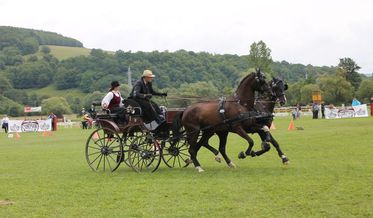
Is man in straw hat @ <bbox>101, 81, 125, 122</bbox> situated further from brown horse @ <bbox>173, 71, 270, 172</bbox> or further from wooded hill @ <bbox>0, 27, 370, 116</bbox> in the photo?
wooded hill @ <bbox>0, 27, 370, 116</bbox>

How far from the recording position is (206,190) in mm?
9984

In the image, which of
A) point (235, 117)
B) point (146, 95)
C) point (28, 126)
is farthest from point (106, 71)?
point (235, 117)

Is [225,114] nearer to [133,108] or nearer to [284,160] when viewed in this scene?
[284,160]

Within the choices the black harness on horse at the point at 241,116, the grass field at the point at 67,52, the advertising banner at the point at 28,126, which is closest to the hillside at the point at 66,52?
the grass field at the point at 67,52

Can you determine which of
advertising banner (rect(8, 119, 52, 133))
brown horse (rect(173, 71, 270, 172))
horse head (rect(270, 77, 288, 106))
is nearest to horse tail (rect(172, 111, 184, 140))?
brown horse (rect(173, 71, 270, 172))

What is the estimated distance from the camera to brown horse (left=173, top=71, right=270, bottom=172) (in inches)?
521

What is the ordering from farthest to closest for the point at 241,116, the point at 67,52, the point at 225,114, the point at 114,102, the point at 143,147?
the point at 67,52, the point at 114,102, the point at 143,147, the point at 225,114, the point at 241,116

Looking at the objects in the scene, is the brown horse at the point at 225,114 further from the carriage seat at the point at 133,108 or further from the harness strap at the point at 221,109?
the carriage seat at the point at 133,108

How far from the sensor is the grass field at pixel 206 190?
321 inches

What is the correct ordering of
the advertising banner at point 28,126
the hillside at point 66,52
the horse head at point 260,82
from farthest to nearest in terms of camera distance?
the hillside at point 66,52
the advertising banner at point 28,126
the horse head at point 260,82

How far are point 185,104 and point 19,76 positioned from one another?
5524 inches

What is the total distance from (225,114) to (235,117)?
0.26 meters

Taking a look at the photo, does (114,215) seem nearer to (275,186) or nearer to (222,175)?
(275,186)

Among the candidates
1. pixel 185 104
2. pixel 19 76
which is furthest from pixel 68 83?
pixel 185 104
